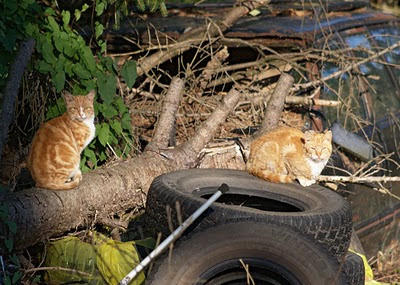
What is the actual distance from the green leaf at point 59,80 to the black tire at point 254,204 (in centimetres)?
106

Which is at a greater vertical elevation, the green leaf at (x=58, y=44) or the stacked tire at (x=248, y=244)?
the green leaf at (x=58, y=44)

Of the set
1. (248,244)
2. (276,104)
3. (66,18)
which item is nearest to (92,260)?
(248,244)

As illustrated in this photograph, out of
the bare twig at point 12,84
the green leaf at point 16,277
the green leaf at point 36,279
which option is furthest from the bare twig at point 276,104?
the green leaf at point 16,277

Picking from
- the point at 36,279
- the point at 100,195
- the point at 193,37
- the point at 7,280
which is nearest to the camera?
the point at 7,280

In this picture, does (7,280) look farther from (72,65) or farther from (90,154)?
(72,65)

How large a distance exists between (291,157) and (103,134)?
57.1 inches

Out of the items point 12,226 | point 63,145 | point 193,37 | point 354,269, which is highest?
point 193,37

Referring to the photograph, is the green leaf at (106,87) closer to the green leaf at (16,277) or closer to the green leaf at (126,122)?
the green leaf at (126,122)

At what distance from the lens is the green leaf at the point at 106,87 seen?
6.03 metres

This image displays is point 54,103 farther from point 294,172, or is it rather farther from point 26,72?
point 294,172

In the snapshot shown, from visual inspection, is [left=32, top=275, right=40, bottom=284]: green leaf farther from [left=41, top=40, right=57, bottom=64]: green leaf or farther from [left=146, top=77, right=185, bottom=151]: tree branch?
[left=41, top=40, right=57, bottom=64]: green leaf

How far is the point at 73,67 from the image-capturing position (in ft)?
19.6

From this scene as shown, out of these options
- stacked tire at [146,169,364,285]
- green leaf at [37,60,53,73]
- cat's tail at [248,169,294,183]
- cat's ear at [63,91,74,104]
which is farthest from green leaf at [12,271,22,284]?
cat's tail at [248,169,294,183]

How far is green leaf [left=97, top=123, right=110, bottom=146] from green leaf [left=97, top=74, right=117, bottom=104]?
0.21 m
